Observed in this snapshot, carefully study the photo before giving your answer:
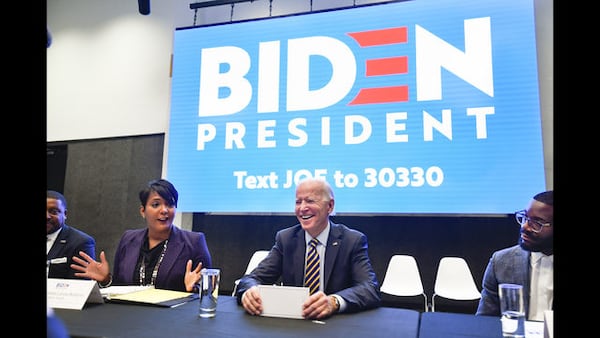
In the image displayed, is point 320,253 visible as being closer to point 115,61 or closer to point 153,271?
point 153,271

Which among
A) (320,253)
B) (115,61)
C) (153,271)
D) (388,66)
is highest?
(115,61)

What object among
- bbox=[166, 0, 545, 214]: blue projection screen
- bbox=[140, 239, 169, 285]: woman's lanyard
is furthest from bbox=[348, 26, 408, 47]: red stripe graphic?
bbox=[140, 239, 169, 285]: woman's lanyard

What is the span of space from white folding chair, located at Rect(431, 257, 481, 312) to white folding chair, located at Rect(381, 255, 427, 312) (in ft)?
0.51

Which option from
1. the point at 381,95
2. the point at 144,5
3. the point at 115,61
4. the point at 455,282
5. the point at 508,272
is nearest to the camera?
the point at 508,272

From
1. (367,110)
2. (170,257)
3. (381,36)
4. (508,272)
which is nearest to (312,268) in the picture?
(170,257)

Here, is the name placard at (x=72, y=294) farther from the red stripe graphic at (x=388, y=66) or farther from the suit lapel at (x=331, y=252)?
the red stripe graphic at (x=388, y=66)

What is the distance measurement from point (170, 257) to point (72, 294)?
734 millimetres

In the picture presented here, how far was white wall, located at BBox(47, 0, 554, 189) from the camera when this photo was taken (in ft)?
15.6

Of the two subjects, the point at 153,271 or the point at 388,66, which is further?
the point at 388,66

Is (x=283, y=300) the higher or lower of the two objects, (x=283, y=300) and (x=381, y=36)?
the lower

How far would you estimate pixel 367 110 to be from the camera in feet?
11.7

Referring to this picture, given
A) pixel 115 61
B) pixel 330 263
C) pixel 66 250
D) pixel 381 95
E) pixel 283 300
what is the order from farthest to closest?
1. pixel 115 61
2. pixel 381 95
3. pixel 66 250
4. pixel 330 263
5. pixel 283 300

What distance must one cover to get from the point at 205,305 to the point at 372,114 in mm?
2479

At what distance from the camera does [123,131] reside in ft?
16.0
